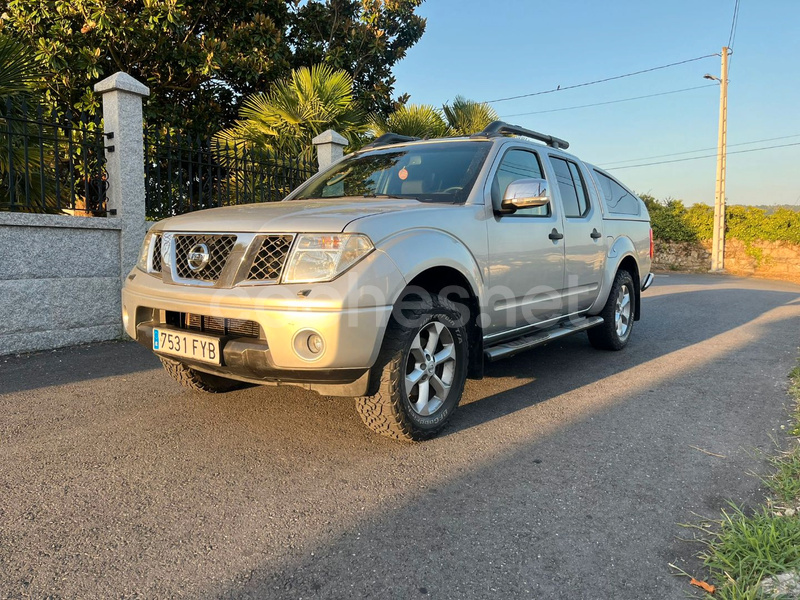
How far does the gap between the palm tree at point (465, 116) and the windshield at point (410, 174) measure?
1040 cm

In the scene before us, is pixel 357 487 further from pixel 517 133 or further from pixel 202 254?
pixel 517 133

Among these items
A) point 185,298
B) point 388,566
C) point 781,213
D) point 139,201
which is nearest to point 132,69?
point 139,201

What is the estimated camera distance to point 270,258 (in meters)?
2.92

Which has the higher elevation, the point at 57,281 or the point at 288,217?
the point at 288,217

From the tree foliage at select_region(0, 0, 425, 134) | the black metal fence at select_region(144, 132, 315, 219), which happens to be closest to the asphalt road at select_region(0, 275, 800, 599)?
the black metal fence at select_region(144, 132, 315, 219)

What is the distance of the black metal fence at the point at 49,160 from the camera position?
5.49m

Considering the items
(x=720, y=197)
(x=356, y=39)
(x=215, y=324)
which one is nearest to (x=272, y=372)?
(x=215, y=324)

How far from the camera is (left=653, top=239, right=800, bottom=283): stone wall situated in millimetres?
20500

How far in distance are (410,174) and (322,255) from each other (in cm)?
154

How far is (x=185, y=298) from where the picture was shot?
3.07 metres

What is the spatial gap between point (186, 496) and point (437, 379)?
143 centimetres

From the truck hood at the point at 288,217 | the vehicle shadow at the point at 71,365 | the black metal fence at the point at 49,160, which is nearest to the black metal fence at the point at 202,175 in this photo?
the black metal fence at the point at 49,160

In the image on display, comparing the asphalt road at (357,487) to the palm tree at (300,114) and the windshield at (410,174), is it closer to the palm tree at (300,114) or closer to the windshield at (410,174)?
the windshield at (410,174)

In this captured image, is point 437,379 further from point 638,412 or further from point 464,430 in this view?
point 638,412
